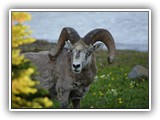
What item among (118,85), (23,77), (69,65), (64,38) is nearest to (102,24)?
(64,38)

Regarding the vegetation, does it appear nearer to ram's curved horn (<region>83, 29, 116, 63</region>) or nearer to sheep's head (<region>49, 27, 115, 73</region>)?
sheep's head (<region>49, 27, 115, 73</region>)

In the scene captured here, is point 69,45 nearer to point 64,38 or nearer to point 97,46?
point 64,38

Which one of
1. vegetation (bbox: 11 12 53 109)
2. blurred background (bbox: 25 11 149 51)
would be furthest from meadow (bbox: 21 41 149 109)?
vegetation (bbox: 11 12 53 109)

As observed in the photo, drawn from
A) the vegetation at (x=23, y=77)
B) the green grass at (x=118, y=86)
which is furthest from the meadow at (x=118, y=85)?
the vegetation at (x=23, y=77)

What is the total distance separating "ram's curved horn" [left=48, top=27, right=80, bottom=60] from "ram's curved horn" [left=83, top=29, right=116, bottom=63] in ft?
0.36

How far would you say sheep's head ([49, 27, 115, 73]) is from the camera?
145 inches

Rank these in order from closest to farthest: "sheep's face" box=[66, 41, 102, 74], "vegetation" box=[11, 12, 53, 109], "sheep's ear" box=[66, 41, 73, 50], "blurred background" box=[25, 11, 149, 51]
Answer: "vegetation" box=[11, 12, 53, 109] < "sheep's face" box=[66, 41, 102, 74] < "sheep's ear" box=[66, 41, 73, 50] < "blurred background" box=[25, 11, 149, 51]

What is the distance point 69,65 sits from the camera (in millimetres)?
3859

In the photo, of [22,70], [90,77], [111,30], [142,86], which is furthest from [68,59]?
[22,70]

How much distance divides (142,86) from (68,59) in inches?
32.4

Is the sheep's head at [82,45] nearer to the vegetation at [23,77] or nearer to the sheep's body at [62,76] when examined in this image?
the sheep's body at [62,76]
